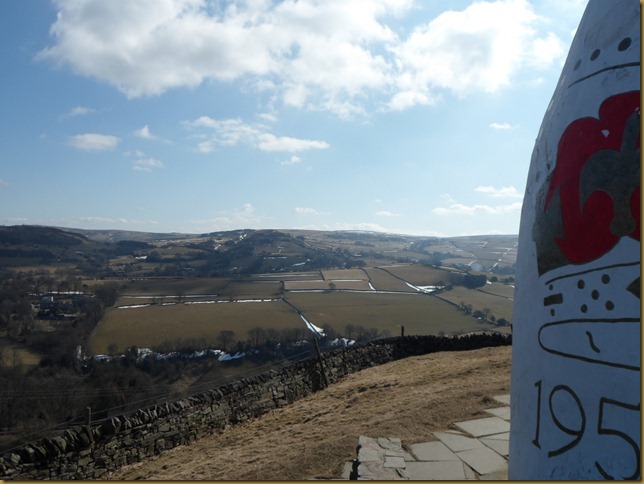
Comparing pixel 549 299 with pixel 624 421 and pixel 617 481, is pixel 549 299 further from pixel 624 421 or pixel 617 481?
pixel 617 481

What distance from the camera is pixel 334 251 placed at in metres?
114

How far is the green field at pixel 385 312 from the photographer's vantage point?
40269 mm

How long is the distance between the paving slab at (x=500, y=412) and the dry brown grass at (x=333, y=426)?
210 millimetres

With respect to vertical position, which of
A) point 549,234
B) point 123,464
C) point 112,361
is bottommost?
point 112,361

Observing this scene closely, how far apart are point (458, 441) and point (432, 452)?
26.4 inches

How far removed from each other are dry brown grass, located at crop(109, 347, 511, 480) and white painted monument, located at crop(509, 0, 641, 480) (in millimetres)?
4293

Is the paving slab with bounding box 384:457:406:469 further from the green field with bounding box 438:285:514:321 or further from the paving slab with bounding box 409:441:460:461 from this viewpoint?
the green field with bounding box 438:285:514:321

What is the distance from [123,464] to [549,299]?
29.6 ft

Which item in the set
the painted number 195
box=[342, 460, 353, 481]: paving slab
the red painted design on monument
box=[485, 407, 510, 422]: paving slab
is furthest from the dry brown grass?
the red painted design on monument

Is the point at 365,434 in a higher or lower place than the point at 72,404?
higher

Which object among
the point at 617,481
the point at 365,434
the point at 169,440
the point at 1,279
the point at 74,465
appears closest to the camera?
the point at 617,481

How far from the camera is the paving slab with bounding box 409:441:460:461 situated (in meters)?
6.26

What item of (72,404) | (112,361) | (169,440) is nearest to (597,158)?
(169,440)

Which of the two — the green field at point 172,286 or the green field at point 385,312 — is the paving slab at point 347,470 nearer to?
the green field at point 385,312
